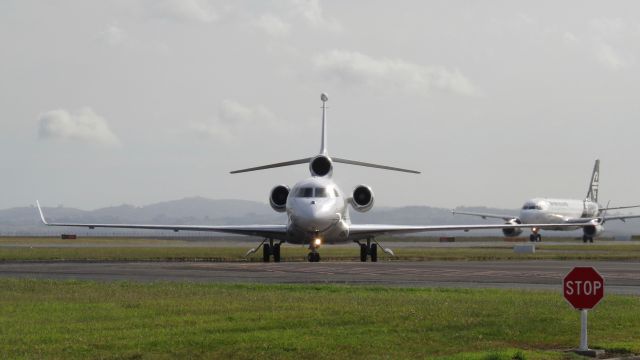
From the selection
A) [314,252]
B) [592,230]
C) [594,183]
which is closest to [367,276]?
[314,252]

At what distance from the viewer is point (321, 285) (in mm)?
24422

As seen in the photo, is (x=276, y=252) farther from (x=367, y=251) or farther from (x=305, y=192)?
(x=367, y=251)

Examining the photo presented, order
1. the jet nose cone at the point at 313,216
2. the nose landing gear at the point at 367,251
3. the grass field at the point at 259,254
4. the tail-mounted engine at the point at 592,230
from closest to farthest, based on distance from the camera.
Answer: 1. the jet nose cone at the point at 313,216
2. the nose landing gear at the point at 367,251
3. the grass field at the point at 259,254
4. the tail-mounted engine at the point at 592,230

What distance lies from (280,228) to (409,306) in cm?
2482

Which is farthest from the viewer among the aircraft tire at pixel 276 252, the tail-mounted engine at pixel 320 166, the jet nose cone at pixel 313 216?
the tail-mounted engine at pixel 320 166

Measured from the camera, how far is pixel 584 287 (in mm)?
14031

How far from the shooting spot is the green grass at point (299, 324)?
43.1 feet

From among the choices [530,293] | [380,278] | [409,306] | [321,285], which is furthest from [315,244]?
[409,306]

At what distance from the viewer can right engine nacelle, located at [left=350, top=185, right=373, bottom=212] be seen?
148ft

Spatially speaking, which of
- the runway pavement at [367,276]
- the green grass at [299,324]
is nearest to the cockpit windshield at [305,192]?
the runway pavement at [367,276]

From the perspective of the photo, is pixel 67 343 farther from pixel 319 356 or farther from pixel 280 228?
pixel 280 228

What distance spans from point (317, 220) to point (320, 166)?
5.61 metres

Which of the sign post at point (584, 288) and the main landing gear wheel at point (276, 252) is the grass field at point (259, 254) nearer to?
the main landing gear wheel at point (276, 252)

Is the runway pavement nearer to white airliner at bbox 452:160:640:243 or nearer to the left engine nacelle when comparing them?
the left engine nacelle
